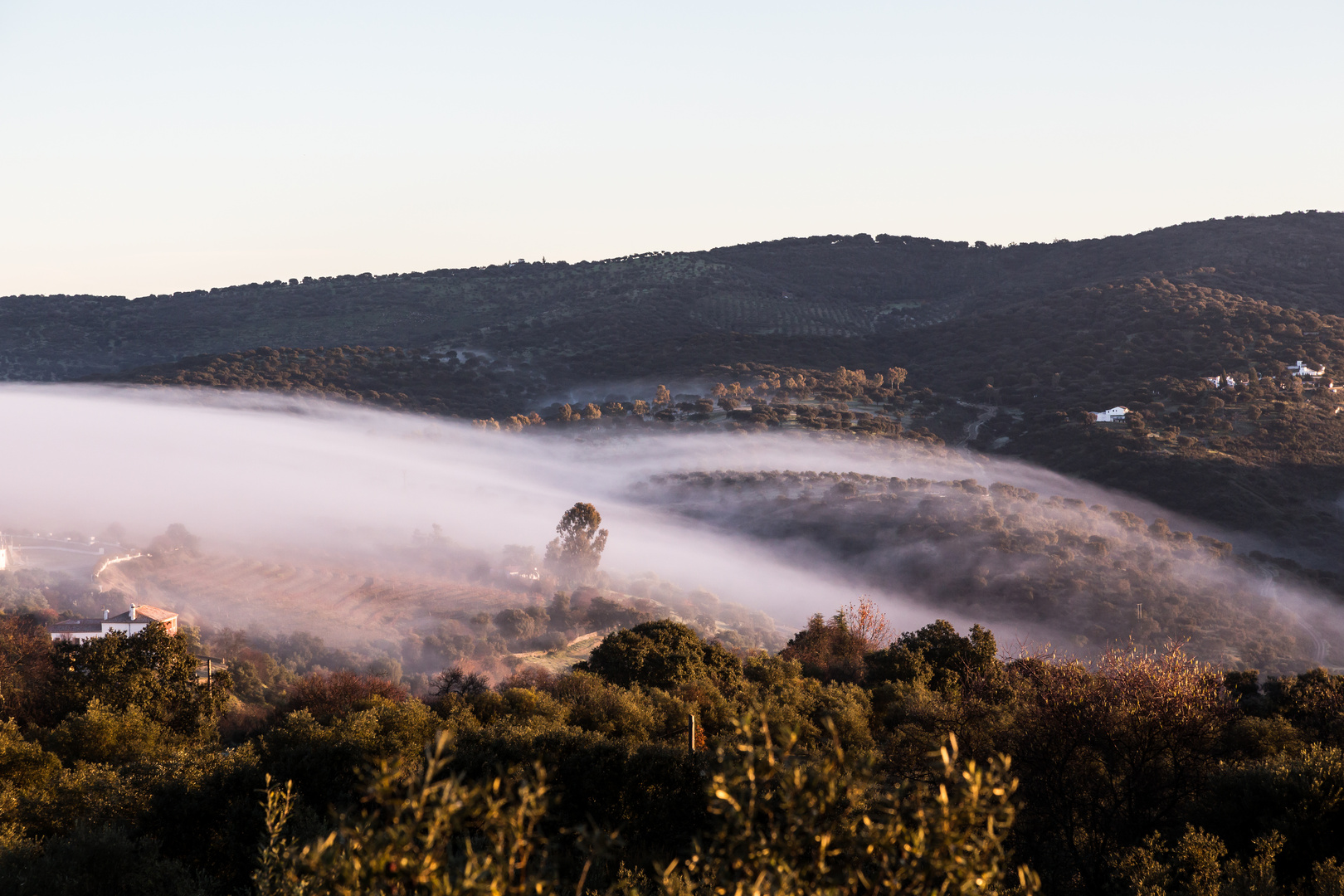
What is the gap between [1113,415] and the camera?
80.1 meters

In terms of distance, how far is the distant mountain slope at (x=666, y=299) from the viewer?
110438 millimetres

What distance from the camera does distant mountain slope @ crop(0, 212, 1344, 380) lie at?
110438mm

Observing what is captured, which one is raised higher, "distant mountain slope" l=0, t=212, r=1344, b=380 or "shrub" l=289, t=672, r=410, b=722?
"distant mountain slope" l=0, t=212, r=1344, b=380

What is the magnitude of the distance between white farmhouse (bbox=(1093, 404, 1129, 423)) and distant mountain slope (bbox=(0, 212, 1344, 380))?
30.6 metres

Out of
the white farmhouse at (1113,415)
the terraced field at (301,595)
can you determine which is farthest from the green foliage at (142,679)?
the white farmhouse at (1113,415)

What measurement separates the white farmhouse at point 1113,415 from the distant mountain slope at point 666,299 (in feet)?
100

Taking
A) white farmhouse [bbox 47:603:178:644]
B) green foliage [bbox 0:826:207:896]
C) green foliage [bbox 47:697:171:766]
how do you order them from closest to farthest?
1. green foliage [bbox 0:826:207:896]
2. green foliage [bbox 47:697:171:766]
3. white farmhouse [bbox 47:603:178:644]

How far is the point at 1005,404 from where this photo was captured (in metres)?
90.8

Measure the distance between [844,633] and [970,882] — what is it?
40.5 metres

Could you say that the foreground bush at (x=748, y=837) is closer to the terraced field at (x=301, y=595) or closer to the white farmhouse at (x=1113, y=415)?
the terraced field at (x=301, y=595)

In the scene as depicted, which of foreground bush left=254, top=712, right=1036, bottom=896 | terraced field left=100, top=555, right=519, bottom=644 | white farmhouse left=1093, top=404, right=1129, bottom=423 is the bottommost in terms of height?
terraced field left=100, top=555, right=519, bottom=644

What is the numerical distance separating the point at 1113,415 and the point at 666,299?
2411 inches

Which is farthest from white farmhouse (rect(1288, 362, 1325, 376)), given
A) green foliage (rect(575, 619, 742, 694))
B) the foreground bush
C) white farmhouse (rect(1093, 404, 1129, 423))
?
the foreground bush

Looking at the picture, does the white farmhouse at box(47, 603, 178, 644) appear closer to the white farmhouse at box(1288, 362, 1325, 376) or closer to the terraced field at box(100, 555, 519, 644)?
the terraced field at box(100, 555, 519, 644)
